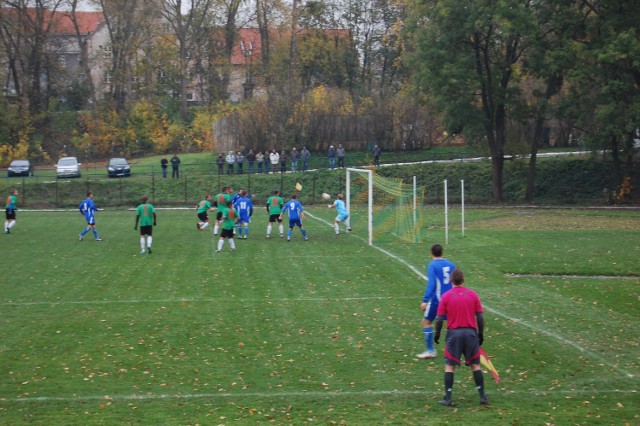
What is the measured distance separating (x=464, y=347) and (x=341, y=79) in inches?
2903

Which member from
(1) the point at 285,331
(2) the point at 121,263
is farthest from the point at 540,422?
(2) the point at 121,263

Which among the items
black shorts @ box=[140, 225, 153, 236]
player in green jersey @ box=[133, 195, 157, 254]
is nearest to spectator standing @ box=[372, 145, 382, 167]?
player in green jersey @ box=[133, 195, 157, 254]

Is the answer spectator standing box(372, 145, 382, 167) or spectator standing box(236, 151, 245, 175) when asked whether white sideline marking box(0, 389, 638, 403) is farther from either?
spectator standing box(372, 145, 382, 167)

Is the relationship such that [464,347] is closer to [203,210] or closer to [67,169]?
[203,210]

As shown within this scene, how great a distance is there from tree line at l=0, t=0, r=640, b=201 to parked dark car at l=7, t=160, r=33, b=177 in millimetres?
8558

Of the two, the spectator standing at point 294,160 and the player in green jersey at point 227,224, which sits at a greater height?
the spectator standing at point 294,160

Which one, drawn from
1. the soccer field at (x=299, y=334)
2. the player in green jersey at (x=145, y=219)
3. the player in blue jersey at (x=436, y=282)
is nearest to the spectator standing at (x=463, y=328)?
the soccer field at (x=299, y=334)

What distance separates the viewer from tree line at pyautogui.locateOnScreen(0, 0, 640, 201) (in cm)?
4703

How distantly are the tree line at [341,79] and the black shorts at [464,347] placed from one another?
121ft

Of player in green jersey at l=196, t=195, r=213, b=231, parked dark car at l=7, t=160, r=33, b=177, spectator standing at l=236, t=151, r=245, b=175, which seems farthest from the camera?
parked dark car at l=7, t=160, r=33, b=177

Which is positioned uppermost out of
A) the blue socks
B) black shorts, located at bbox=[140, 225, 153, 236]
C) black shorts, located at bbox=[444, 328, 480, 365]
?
black shorts, located at bbox=[140, 225, 153, 236]

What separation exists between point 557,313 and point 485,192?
122 feet

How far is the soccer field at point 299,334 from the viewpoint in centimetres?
1098

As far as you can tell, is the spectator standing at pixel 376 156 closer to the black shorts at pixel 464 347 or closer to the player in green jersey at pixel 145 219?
the player in green jersey at pixel 145 219
